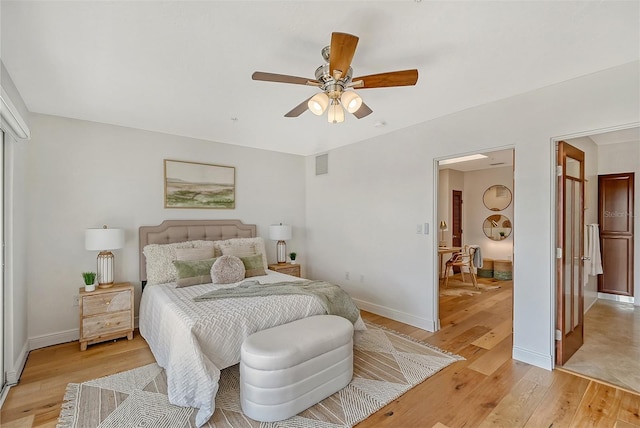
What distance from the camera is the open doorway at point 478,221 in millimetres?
5973

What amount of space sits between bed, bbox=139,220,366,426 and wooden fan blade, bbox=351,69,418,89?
197cm

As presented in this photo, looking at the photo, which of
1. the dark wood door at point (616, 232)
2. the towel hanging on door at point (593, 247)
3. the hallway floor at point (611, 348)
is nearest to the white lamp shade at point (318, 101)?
the hallway floor at point (611, 348)

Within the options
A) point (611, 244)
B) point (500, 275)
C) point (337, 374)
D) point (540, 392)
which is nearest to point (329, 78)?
point (337, 374)

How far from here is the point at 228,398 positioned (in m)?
2.31

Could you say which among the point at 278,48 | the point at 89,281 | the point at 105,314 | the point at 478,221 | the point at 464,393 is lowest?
the point at 464,393

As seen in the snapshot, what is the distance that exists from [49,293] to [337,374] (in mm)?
3343

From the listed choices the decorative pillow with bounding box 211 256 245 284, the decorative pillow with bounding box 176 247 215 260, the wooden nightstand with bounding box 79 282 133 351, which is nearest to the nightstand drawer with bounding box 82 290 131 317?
the wooden nightstand with bounding box 79 282 133 351

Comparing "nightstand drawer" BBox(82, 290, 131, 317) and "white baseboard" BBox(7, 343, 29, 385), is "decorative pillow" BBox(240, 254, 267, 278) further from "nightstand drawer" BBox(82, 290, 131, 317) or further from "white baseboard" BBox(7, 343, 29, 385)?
"white baseboard" BBox(7, 343, 29, 385)

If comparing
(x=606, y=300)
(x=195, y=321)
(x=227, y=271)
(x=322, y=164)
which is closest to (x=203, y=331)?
(x=195, y=321)

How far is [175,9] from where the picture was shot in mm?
1718

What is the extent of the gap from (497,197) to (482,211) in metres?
0.50

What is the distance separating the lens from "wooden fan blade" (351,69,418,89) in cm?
197

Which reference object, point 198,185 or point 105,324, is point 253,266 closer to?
point 198,185

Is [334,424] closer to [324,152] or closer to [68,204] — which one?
[68,204]
